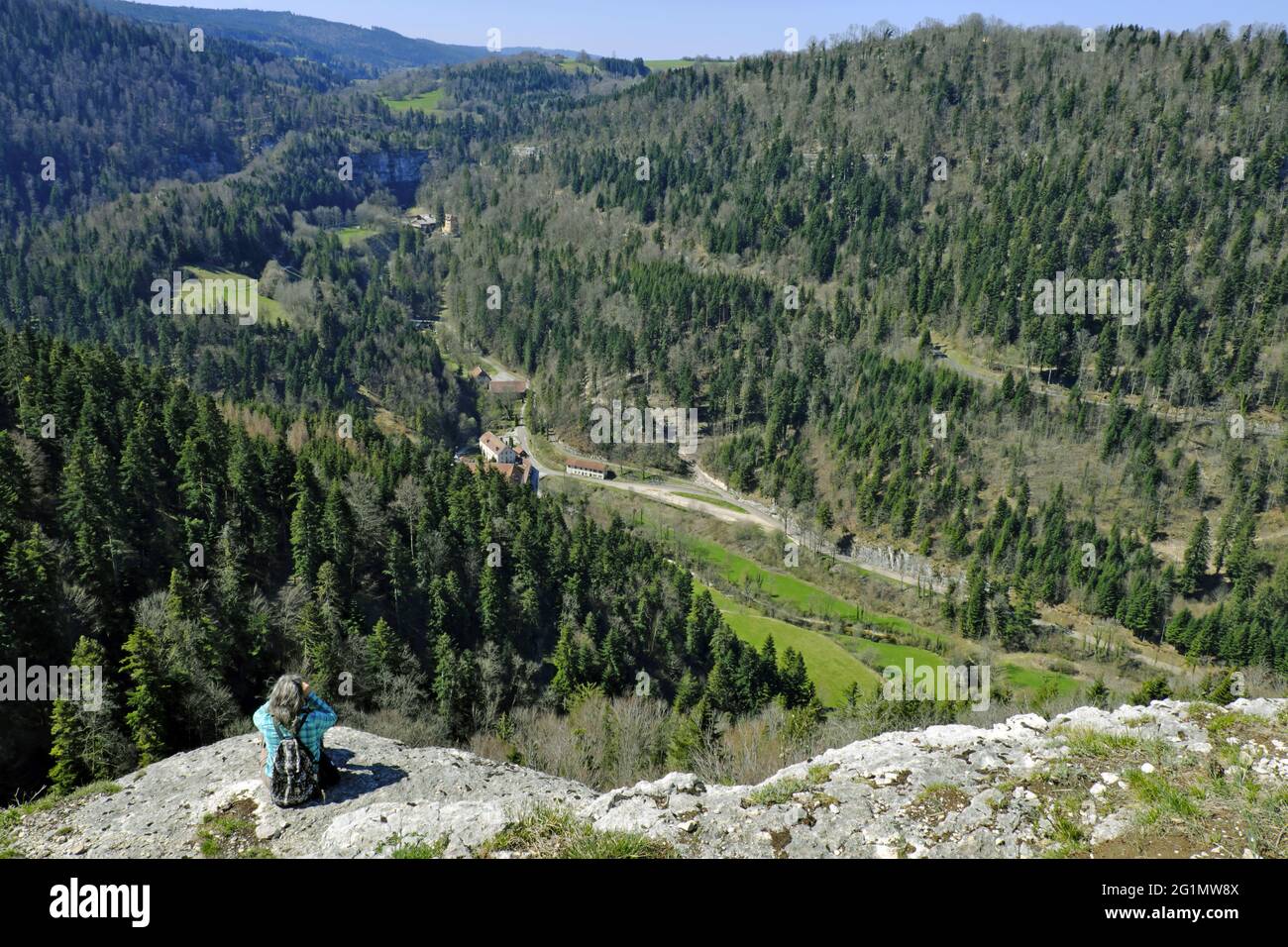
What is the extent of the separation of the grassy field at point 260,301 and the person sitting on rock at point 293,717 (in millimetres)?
147357

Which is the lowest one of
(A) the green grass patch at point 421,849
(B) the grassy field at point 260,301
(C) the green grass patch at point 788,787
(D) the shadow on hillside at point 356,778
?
(D) the shadow on hillside at point 356,778

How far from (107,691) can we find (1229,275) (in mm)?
156942

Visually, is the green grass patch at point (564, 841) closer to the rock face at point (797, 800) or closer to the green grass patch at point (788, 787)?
the rock face at point (797, 800)

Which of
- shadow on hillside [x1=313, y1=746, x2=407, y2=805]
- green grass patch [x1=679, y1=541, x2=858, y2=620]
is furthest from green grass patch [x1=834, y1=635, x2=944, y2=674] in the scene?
shadow on hillside [x1=313, y1=746, x2=407, y2=805]

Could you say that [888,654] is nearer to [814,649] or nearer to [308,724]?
[814,649]

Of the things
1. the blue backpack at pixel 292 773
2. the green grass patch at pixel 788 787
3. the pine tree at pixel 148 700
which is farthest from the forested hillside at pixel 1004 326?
the blue backpack at pixel 292 773

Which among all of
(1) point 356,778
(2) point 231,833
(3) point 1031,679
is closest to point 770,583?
(3) point 1031,679

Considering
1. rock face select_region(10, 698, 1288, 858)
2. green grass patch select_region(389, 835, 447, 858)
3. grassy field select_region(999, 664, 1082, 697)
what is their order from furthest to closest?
1. grassy field select_region(999, 664, 1082, 697)
2. rock face select_region(10, 698, 1288, 858)
3. green grass patch select_region(389, 835, 447, 858)

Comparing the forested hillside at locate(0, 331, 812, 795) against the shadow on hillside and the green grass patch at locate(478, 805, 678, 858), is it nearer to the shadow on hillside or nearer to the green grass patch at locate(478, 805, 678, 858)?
the shadow on hillside

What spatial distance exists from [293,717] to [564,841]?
17.1 feet

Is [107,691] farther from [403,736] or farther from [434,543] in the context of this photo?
→ [434,543]

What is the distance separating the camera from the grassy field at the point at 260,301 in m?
147

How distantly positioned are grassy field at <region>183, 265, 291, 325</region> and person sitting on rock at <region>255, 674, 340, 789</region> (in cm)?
14736

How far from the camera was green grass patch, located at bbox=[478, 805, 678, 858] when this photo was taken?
450 inches
